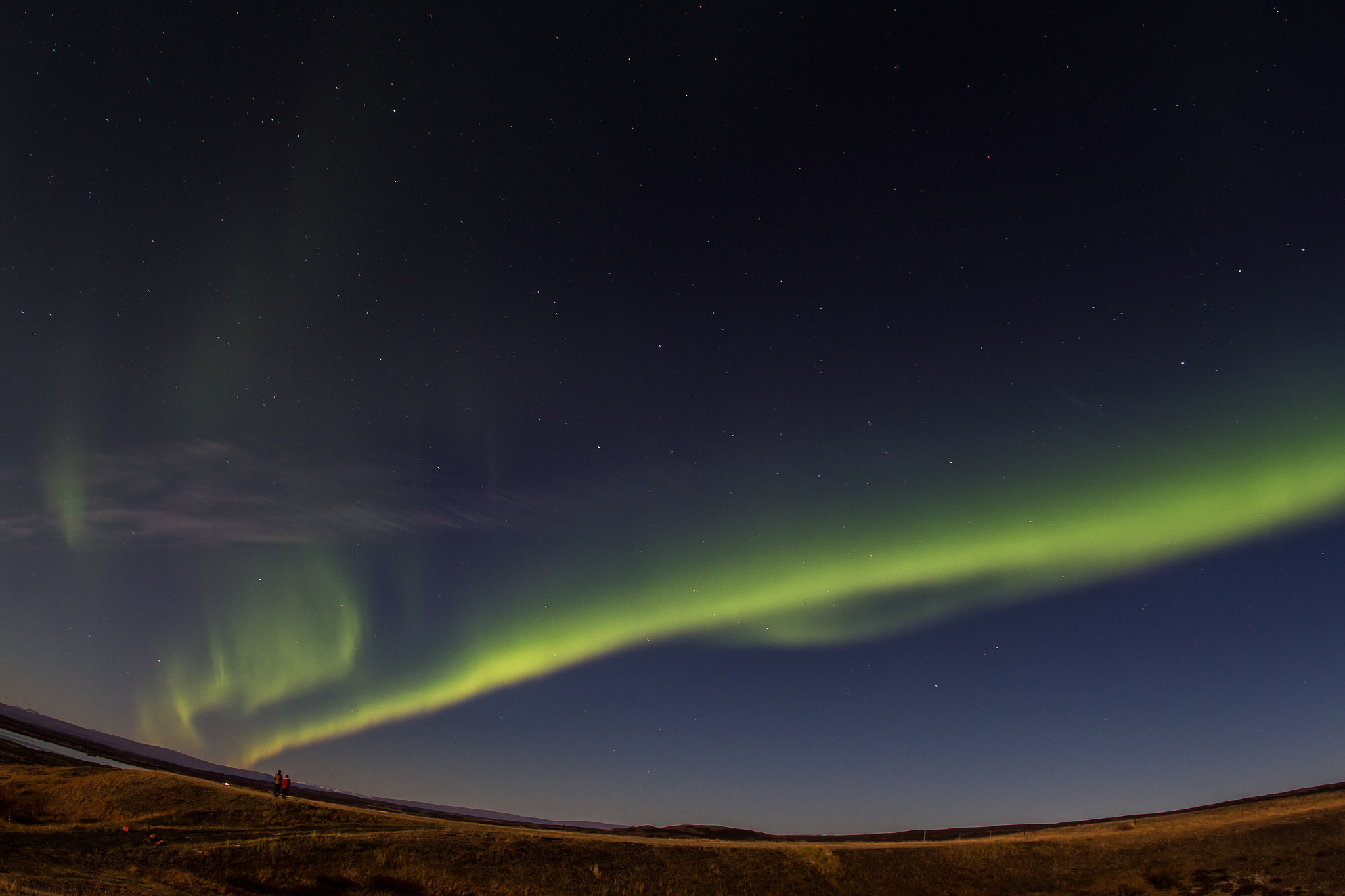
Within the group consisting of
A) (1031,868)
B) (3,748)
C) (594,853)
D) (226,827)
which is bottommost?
(1031,868)

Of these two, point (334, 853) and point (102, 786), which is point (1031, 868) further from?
point (102, 786)

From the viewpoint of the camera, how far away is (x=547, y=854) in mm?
30359

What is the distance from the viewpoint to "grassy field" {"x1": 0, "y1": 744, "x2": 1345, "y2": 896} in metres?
23.7

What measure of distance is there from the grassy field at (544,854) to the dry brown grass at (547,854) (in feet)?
0.27

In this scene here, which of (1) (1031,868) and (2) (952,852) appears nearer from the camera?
(1) (1031,868)

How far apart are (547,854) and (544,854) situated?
0.41 feet

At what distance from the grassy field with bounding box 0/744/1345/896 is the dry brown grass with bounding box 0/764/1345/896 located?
82 millimetres

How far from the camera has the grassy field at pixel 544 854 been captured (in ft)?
77.7

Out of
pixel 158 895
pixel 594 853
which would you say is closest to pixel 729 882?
pixel 594 853

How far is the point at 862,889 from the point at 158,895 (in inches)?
1092

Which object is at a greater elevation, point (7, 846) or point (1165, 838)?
point (7, 846)

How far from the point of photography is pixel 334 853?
1038 inches

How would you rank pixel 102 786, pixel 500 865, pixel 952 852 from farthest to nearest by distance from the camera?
pixel 952 852 → pixel 102 786 → pixel 500 865

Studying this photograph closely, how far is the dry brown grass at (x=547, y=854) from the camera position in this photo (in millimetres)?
23719
